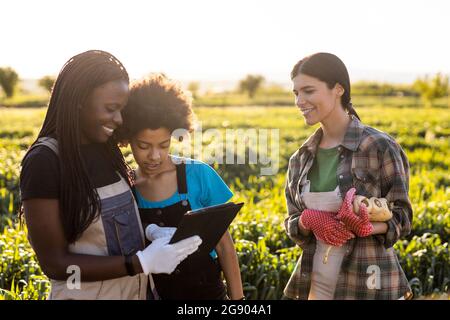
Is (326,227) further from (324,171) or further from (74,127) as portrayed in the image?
(74,127)

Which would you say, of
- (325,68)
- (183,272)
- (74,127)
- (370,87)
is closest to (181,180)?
(183,272)

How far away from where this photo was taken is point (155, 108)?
2.26 metres

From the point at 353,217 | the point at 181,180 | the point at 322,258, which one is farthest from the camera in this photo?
the point at 322,258

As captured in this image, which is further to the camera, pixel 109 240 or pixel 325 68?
pixel 325 68

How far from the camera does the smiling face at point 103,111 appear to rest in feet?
6.75

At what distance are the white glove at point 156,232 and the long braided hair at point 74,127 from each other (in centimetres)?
26

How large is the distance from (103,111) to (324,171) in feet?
3.62

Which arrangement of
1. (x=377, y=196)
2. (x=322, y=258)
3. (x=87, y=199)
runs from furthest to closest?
(x=322, y=258), (x=377, y=196), (x=87, y=199)

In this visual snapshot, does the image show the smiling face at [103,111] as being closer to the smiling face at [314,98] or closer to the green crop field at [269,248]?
the smiling face at [314,98]

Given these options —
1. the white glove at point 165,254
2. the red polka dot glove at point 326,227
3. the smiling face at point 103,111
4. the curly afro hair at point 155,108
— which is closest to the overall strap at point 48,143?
the smiling face at point 103,111

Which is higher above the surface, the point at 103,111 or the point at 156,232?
the point at 103,111

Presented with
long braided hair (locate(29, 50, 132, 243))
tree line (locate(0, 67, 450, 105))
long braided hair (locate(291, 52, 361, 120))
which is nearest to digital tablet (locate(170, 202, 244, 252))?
long braided hair (locate(29, 50, 132, 243))

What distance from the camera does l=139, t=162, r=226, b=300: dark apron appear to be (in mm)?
2248

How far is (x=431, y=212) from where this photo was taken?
5.66 metres
